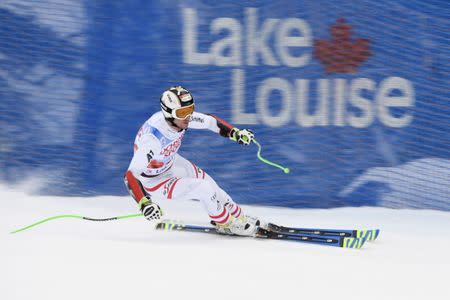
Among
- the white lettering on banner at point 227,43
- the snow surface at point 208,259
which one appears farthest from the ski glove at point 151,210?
the white lettering on banner at point 227,43

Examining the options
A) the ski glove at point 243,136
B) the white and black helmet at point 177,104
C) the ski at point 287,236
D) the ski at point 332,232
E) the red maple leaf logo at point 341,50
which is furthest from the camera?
the red maple leaf logo at point 341,50

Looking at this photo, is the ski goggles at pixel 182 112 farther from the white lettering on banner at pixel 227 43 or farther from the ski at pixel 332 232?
the white lettering on banner at pixel 227 43

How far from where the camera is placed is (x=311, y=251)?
522 cm

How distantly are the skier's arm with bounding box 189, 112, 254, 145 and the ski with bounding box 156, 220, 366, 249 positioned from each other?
0.80m

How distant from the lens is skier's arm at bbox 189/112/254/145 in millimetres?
5723

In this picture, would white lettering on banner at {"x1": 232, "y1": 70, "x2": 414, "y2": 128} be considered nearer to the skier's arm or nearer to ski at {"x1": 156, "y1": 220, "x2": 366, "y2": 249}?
the skier's arm

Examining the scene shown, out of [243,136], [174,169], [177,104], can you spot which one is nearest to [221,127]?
[243,136]

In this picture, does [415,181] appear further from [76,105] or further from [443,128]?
[76,105]

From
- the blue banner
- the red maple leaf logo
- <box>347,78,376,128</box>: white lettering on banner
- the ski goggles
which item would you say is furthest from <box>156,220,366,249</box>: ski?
the red maple leaf logo

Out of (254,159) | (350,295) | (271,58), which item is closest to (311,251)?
(350,295)

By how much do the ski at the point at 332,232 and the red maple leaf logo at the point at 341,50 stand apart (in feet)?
5.88

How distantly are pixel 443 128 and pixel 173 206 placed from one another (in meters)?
2.83

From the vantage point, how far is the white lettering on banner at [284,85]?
6.68m

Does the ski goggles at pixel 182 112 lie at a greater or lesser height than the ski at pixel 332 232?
greater
